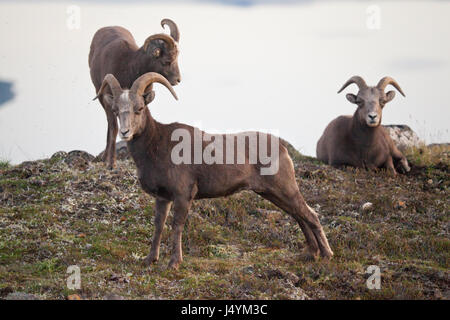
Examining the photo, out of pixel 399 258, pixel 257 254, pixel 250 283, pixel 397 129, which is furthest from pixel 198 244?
pixel 397 129

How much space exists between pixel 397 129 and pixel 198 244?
11.2m

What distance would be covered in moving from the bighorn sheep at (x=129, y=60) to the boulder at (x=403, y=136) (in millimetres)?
9035

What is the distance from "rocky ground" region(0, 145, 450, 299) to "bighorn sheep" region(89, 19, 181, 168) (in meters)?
1.33

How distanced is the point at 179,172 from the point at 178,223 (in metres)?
0.75

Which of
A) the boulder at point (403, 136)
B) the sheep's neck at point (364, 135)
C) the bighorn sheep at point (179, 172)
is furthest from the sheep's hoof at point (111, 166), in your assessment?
the boulder at point (403, 136)

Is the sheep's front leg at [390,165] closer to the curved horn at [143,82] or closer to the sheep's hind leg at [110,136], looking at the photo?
the sheep's hind leg at [110,136]

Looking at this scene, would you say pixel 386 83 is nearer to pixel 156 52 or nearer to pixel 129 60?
pixel 156 52

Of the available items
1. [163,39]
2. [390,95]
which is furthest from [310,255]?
[390,95]

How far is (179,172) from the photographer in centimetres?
885

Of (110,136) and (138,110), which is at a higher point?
(138,110)

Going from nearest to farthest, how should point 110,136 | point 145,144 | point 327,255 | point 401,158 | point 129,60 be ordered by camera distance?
point 145,144, point 327,255, point 129,60, point 110,136, point 401,158

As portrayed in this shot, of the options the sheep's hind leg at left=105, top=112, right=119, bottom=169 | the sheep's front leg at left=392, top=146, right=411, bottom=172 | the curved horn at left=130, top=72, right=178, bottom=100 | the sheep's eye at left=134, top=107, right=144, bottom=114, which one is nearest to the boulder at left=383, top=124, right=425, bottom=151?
the sheep's front leg at left=392, top=146, right=411, bottom=172

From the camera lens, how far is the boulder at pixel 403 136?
19.4m

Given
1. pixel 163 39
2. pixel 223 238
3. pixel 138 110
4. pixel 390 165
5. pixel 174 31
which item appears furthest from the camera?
pixel 390 165
